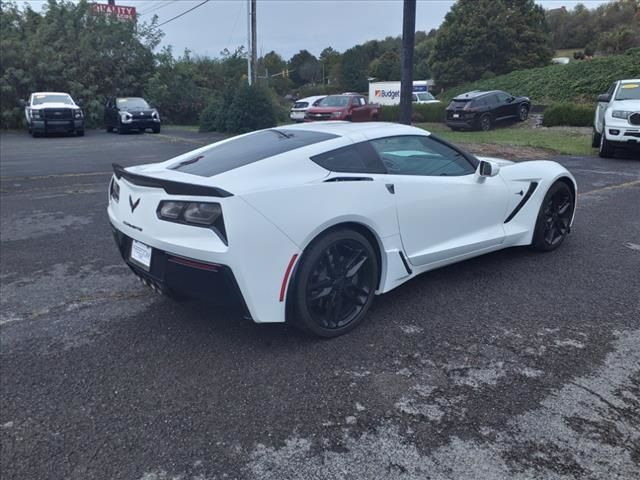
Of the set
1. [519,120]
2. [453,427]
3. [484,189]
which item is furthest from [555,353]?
[519,120]

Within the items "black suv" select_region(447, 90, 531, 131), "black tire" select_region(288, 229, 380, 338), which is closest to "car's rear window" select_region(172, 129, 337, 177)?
"black tire" select_region(288, 229, 380, 338)

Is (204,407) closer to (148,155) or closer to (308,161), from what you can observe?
(308,161)

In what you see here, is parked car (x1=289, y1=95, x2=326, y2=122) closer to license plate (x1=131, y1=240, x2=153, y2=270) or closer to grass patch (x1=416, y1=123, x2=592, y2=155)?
grass patch (x1=416, y1=123, x2=592, y2=155)

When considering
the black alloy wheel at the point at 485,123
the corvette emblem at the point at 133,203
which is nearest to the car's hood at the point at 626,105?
the black alloy wheel at the point at 485,123

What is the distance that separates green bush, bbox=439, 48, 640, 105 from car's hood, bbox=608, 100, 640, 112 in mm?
14141

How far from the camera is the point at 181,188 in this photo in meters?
3.07

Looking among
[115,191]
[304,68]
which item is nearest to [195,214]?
[115,191]

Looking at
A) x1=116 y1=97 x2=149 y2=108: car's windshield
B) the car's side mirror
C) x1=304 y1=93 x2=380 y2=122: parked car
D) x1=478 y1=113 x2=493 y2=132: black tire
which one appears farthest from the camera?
x1=116 y1=97 x2=149 y2=108: car's windshield

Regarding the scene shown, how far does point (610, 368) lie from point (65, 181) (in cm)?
982

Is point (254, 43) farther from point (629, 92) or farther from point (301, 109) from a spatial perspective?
point (629, 92)

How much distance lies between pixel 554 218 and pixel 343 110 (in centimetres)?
1776

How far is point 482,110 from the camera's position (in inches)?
820

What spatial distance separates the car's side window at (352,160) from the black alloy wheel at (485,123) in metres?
18.6

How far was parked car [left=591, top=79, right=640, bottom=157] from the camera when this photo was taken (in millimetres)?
11266
